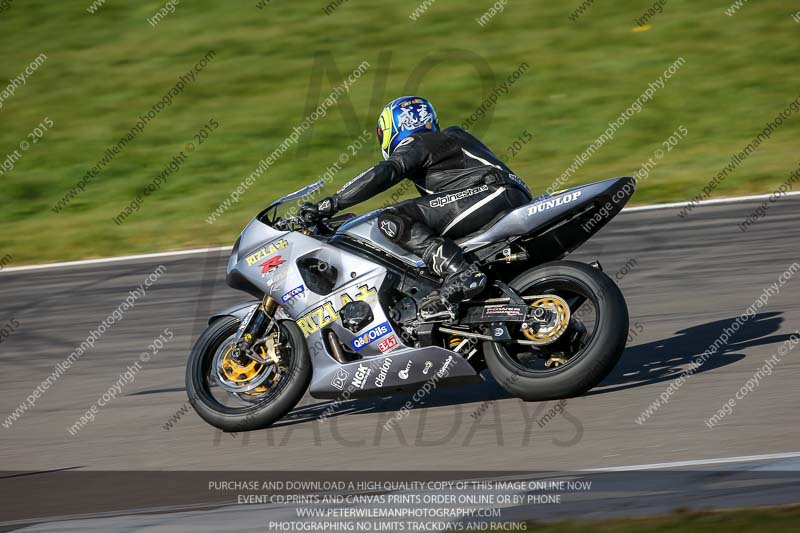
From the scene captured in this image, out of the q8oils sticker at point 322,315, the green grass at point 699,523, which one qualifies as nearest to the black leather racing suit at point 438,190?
the q8oils sticker at point 322,315

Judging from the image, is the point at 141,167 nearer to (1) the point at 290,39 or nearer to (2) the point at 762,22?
(1) the point at 290,39

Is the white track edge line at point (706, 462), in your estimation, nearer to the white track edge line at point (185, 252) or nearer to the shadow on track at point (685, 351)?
the shadow on track at point (685, 351)

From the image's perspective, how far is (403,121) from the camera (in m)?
6.77

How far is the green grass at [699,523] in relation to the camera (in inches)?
166

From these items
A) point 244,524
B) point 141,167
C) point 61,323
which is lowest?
point 141,167

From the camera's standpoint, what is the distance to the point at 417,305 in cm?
656

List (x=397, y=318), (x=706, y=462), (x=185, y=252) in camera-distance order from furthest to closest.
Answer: (x=185, y=252) < (x=397, y=318) < (x=706, y=462)

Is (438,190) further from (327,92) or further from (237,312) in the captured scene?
(327,92)

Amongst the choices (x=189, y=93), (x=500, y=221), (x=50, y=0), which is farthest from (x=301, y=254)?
(x=50, y=0)

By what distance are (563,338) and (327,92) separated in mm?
13713

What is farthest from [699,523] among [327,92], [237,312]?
[327,92]

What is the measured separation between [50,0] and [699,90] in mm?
14454

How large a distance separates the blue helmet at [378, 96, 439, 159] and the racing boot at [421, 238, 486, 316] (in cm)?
75

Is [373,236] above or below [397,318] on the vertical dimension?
above
